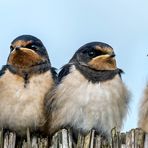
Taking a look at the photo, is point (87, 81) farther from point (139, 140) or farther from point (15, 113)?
point (139, 140)

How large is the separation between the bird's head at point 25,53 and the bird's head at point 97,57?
0.38m

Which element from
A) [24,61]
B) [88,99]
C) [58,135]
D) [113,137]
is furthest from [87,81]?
[113,137]

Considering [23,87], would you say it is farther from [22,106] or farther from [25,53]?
[25,53]

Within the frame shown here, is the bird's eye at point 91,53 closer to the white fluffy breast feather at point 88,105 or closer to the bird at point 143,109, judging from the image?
the white fluffy breast feather at point 88,105

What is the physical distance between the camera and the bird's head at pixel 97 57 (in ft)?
18.4

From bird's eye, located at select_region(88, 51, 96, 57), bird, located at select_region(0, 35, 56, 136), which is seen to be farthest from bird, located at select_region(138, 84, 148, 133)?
bird, located at select_region(0, 35, 56, 136)

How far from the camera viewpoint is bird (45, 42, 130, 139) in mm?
5395

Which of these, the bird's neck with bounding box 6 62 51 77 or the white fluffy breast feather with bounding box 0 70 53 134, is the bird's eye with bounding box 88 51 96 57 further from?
the white fluffy breast feather with bounding box 0 70 53 134

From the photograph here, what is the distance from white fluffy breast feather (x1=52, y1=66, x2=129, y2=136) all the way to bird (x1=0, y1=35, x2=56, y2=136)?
16 centimetres

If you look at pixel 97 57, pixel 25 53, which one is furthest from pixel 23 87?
pixel 97 57

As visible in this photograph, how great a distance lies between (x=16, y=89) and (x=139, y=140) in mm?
1665

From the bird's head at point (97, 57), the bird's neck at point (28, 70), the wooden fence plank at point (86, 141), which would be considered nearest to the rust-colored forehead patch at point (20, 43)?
the bird's neck at point (28, 70)

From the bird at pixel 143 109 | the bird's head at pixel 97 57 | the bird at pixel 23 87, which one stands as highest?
the bird's head at pixel 97 57

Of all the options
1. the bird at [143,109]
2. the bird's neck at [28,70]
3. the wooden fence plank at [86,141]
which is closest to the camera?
the wooden fence plank at [86,141]
